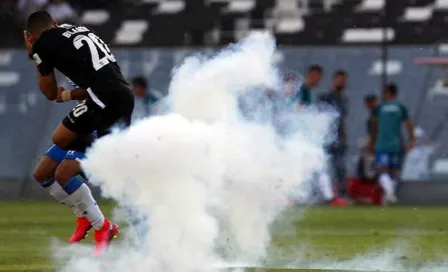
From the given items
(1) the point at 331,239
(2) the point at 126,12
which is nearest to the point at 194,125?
(1) the point at 331,239

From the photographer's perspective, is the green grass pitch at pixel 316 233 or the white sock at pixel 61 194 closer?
the green grass pitch at pixel 316 233

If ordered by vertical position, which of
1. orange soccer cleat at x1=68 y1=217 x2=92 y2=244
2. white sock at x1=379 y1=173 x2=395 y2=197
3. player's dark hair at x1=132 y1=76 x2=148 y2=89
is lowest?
white sock at x1=379 y1=173 x2=395 y2=197

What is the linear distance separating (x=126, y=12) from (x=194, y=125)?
13.9 metres

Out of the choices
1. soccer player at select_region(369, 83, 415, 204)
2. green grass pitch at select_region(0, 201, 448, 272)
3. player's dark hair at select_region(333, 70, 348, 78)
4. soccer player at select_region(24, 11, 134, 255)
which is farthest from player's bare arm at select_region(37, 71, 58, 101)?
soccer player at select_region(369, 83, 415, 204)

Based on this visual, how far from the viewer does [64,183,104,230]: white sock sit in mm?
11016

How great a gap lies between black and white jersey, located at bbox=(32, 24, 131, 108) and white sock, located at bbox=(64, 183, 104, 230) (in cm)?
140

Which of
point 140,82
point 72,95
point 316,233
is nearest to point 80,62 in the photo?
point 72,95

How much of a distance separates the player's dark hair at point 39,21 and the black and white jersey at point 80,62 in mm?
155

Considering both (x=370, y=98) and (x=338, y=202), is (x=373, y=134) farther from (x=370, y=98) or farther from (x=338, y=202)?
(x=338, y=202)

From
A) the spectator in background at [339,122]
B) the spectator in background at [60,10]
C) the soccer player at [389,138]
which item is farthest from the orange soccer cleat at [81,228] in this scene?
the spectator in background at [60,10]

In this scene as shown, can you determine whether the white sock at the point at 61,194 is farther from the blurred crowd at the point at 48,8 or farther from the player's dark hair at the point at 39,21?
the blurred crowd at the point at 48,8

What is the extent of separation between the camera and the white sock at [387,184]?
1969 cm

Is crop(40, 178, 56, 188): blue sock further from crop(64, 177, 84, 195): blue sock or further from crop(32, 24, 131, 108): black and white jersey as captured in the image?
crop(32, 24, 131, 108): black and white jersey

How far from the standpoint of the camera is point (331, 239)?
1329cm
